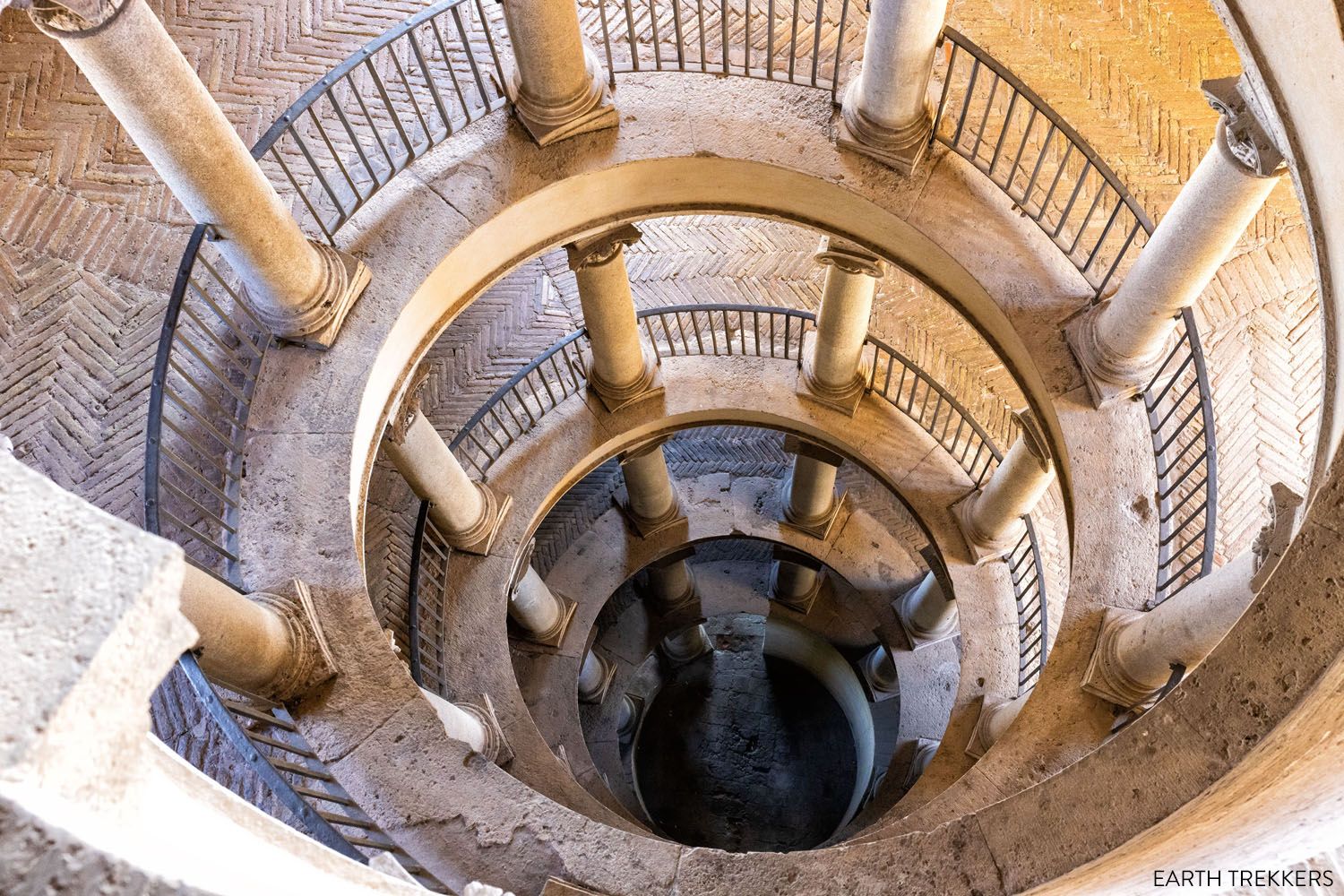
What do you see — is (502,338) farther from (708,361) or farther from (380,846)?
(380,846)

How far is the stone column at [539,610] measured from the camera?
10.6 metres

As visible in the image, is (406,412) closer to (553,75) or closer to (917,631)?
(553,75)

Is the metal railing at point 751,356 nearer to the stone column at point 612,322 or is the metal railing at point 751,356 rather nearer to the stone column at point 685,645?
the stone column at point 612,322

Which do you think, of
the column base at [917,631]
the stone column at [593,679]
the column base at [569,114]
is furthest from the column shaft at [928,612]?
the column base at [569,114]

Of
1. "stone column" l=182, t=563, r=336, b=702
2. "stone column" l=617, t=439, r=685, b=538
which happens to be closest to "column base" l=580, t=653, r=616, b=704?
"stone column" l=617, t=439, r=685, b=538

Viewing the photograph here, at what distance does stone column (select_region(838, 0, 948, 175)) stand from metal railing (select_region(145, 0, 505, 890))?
2619mm

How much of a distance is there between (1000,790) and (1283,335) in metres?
4.26

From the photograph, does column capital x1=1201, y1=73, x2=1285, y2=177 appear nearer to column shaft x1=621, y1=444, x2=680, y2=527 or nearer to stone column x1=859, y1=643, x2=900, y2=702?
column shaft x1=621, y1=444, x2=680, y2=527

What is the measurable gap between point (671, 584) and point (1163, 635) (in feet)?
31.3

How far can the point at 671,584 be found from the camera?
14484mm

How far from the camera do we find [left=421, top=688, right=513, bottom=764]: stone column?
6430mm

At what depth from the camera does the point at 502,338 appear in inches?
425

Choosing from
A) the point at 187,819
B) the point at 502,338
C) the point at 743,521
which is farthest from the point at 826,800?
the point at 187,819

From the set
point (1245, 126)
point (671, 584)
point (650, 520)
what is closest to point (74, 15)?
point (1245, 126)
